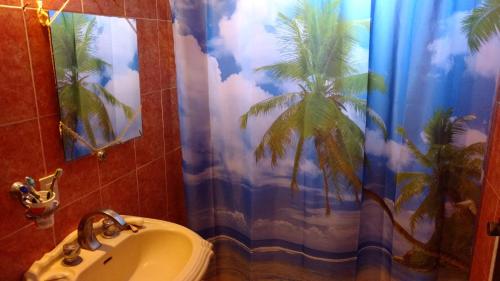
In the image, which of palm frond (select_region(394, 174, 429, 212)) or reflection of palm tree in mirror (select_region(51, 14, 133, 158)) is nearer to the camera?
reflection of palm tree in mirror (select_region(51, 14, 133, 158))

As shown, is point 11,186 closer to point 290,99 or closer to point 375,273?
point 290,99

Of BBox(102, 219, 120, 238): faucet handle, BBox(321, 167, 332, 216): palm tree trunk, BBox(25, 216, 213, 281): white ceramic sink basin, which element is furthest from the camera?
BBox(321, 167, 332, 216): palm tree trunk

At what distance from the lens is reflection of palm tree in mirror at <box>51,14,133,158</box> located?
1225mm

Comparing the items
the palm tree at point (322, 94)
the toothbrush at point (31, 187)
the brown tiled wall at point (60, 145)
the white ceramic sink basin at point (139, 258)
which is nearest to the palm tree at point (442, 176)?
the palm tree at point (322, 94)

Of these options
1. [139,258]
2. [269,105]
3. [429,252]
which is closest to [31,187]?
[139,258]

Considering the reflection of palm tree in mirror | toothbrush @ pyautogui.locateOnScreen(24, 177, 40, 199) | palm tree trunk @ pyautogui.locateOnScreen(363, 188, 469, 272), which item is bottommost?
palm tree trunk @ pyautogui.locateOnScreen(363, 188, 469, 272)

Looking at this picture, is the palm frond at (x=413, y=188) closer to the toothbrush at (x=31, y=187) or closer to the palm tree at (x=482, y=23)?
the palm tree at (x=482, y=23)

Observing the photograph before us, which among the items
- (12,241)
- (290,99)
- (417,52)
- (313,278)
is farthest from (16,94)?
(313,278)

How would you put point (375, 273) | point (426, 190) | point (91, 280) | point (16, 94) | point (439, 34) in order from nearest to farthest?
point (16, 94) < point (91, 280) < point (439, 34) < point (426, 190) < point (375, 273)

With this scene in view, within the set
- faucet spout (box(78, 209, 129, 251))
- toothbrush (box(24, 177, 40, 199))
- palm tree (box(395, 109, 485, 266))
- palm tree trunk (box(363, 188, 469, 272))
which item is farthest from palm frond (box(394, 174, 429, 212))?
toothbrush (box(24, 177, 40, 199))

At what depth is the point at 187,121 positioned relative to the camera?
185 cm

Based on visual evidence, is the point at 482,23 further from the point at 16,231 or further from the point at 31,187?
the point at 16,231

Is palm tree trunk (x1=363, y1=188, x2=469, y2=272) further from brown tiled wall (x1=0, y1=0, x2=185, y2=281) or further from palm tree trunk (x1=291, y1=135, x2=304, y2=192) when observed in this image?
brown tiled wall (x1=0, y1=0, x2=185, y2=281)

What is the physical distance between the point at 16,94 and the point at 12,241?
17.5 inches
